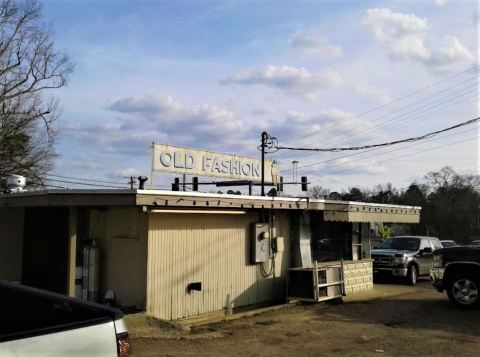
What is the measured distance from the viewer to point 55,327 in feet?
12.1

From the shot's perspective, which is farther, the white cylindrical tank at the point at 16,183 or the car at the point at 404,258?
the car at the point at 404,258

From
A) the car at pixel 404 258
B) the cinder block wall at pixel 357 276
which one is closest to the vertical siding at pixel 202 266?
the cinder block wall at pixel 357 276

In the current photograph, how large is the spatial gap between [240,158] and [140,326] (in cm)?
903

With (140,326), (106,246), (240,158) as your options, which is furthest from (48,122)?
(140,326)

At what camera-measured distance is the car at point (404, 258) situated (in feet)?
66.9

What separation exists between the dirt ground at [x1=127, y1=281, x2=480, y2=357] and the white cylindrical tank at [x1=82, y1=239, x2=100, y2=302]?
7.75 feet

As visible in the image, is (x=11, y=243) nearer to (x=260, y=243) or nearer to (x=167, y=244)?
(x=167, y=244)

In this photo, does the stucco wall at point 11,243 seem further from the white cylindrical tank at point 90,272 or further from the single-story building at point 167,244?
the white cylindrical tank at point 90,272

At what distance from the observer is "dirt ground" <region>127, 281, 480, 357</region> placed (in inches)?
351

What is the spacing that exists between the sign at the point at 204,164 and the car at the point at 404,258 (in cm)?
518

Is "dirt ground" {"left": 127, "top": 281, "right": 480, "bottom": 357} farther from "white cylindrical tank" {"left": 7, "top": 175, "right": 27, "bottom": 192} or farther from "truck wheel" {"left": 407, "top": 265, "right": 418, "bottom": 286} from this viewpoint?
"truck wheel" {"left": 407, "top": 265, "right": 418, "bottom": 286}

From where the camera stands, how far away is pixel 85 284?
480 inches

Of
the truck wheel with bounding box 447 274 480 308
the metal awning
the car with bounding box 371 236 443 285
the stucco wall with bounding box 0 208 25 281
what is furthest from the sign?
the truck wheel with bounding box 447 274 480 308

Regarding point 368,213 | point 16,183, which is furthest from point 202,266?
point 368,213
